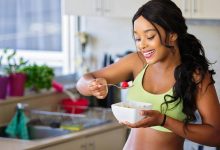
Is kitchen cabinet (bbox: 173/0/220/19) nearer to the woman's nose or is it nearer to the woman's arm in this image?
the woman's arm

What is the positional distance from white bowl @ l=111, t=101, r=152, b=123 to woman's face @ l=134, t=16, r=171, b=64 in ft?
0.59

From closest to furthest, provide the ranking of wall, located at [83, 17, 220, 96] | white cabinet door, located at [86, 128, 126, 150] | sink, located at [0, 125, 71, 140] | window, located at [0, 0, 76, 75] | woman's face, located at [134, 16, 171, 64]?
woman's face, located at [134, 16, 171, 64], white cabinet door, located at [86, 128, 126, 150], sink, located at [0, 125, 71, 140], wall, located at [83, 17, 220, 96], window, located at [0, 0, 76, 75]

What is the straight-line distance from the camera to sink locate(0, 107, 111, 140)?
362 centimetres

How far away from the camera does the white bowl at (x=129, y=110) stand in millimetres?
2146

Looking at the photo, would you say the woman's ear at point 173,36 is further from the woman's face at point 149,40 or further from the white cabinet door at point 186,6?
the white cabinet door at point 186,6

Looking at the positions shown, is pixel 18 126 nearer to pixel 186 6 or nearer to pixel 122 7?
pixel 122 7

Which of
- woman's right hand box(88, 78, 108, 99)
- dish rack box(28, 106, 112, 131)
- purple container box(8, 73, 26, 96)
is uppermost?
woman's right hand box(88, 78, 108, 99)

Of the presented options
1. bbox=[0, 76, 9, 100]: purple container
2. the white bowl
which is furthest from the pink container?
the white bowl

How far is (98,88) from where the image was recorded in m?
2.37

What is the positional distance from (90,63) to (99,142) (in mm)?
953

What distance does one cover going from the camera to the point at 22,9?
4.39 metres

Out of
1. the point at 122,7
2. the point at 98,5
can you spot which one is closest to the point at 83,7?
the point at 98,5

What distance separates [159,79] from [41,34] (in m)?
2.13

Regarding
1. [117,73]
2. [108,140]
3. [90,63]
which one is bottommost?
[108,140]
